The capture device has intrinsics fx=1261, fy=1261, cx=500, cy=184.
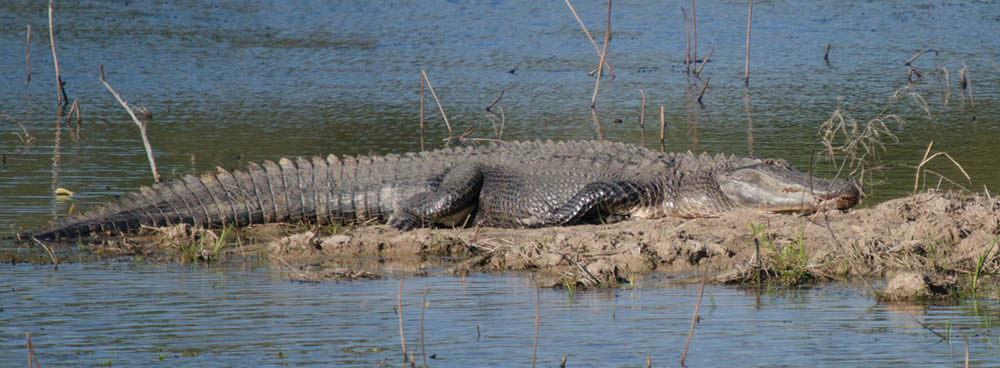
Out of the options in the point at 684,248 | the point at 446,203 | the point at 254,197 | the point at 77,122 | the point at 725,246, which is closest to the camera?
the point at 684,248

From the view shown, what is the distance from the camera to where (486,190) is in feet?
29.8

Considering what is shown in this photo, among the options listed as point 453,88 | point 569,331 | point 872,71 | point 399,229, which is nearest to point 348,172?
point 399,229

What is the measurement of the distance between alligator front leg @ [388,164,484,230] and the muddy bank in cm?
35

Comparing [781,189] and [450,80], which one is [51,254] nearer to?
[781,189]

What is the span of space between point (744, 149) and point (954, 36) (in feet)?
40.4

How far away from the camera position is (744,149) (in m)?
12.4

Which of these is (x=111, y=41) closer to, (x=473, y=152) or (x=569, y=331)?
(x=473, y=152)

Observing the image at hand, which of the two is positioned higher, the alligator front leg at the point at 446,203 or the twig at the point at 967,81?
the twig at the point at 967,81

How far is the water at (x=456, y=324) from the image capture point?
5094 mm

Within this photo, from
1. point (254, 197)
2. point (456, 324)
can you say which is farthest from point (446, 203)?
point (456, 324)

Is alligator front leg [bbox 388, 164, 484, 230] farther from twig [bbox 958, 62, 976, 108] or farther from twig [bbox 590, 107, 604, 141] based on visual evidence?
twig [bbox 590, 107, 604, 141]

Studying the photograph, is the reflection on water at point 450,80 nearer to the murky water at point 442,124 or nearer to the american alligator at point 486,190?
the murky water at point 442,124

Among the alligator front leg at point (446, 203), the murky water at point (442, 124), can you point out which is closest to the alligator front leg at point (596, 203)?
the alligator front leg at point (446, 203)

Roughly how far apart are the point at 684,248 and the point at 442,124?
7303 mm
